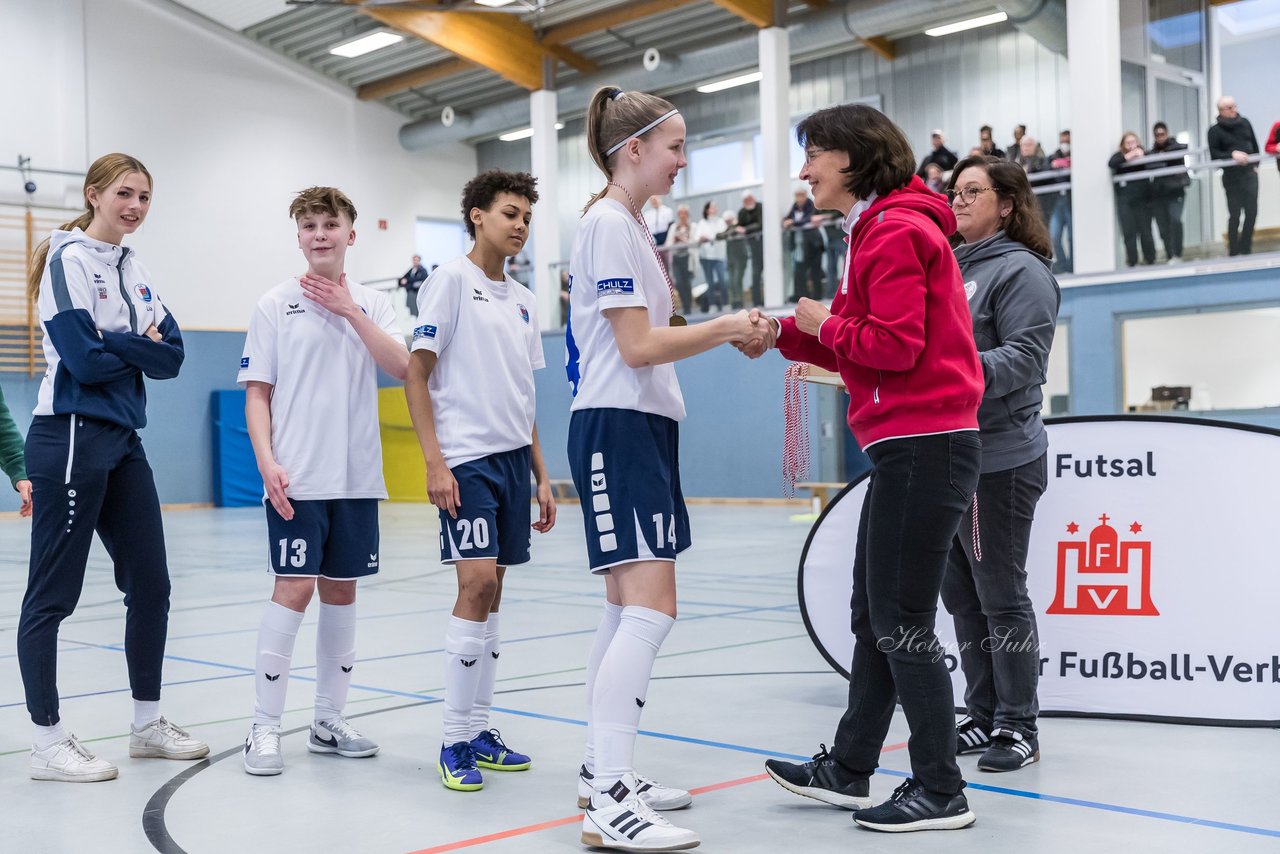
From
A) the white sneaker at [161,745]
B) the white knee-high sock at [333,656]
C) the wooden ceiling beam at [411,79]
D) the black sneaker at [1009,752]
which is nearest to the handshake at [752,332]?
the black sneaker at [1009,752]

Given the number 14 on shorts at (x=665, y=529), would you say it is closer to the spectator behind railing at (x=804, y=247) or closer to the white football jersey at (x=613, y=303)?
the white football jersey at (x=613, y=303)

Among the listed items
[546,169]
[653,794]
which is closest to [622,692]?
[653,794]

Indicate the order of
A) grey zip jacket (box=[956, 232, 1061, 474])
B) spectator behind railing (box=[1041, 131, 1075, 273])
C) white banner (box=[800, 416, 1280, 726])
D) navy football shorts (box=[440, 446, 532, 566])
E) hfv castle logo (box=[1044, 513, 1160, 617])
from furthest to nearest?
spectator behind railing (box=[1041, 131, 1075, 273]) < hfv castle logo (box=[1044, 513, 1160, 617]) < white banner (box=[800, 416, 1280, 726]) < grey zip jacket (box=[956, 232, 1061, 474]) < navy football shorts (box=[440, 446, 532, 566])

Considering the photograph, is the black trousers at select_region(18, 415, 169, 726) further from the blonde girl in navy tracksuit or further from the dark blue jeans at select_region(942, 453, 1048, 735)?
the dark blue jeans at select_region(942, 453, 1048, 735)

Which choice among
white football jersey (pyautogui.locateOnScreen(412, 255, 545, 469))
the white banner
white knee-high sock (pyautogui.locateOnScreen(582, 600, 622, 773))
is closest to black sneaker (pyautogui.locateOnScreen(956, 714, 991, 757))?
the white banner

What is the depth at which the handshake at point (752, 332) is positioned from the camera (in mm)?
2920

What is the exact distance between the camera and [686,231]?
19.8 m

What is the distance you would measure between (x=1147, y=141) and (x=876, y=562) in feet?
54.5

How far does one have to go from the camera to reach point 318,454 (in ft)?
12.1

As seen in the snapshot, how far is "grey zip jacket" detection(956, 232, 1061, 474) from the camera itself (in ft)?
11.7

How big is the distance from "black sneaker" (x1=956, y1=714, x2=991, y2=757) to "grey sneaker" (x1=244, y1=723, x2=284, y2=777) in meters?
1.97

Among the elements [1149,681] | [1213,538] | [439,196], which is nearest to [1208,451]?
[1213,538]

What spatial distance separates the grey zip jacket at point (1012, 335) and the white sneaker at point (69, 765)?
2.64 meters

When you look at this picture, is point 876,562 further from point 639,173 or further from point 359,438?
point 359,438
